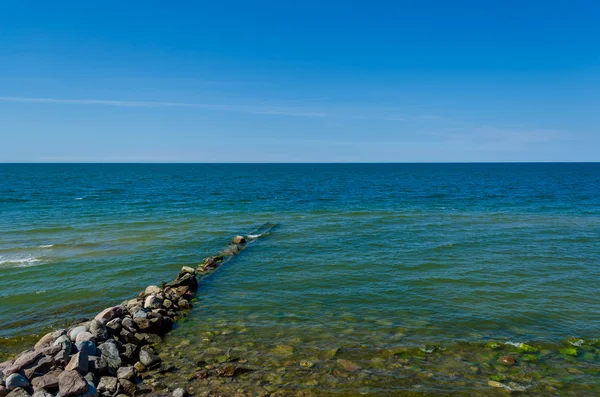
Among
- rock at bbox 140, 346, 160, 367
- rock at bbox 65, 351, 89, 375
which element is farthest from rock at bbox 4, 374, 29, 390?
rock at bbox 140, 346, 160, 367

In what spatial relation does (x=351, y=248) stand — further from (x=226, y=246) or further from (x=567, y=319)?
(x=567, y=319)

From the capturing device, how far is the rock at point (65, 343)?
13.0 m

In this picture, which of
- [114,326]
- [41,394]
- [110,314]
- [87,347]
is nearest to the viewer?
[41,394]

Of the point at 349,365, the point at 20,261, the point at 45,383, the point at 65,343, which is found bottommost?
the point at 20,261

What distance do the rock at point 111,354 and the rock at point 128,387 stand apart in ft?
4.15

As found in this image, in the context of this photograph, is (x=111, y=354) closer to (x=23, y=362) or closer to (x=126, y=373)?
(x=126, y=373)

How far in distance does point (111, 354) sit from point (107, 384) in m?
1.73

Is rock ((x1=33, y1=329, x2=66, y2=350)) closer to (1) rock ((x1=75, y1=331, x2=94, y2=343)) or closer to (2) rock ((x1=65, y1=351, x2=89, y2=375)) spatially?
(1) rock ((x1=75, y1=331, x2=94, y2=343))

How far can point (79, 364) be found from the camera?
12.2m

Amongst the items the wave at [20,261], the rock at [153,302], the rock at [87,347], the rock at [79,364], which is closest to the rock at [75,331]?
the rock at [87,347]

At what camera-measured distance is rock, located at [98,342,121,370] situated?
13195mm

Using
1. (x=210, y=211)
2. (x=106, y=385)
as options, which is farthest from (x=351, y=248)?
(x=210, y=211)

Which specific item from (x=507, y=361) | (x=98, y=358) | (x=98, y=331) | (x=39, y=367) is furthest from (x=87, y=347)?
(x=507, y=361)

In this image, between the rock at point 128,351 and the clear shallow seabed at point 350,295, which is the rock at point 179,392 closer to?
the clear shallow seabed at point 350,295
